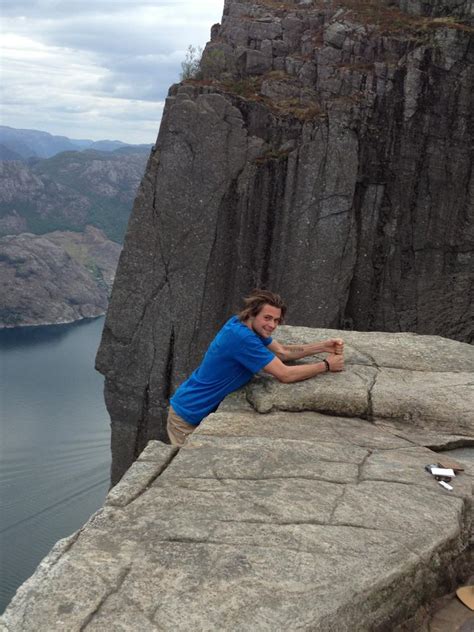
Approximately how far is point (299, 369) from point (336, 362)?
1.28ft

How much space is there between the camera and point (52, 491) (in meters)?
32.0

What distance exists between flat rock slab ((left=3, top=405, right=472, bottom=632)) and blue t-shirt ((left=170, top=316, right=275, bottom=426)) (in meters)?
0.90

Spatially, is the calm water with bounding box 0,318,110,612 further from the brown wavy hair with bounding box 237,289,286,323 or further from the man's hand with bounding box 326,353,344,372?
the brown wavy hair with bounding box 237,289,286,323

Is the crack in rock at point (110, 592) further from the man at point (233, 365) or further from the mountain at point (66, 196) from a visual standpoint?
the mountain at point (66, 196)

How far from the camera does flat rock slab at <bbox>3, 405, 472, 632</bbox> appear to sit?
257 centimetres

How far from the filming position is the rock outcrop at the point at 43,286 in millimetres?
→ 76562

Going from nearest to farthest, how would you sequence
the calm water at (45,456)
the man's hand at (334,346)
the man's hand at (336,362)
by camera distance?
the man's hand at (336,362), the man's hand at (334,346), the calm water at (45,456)

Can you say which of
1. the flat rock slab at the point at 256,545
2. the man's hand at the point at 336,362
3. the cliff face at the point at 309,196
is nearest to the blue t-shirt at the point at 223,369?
the man's hand at the point at 336,362

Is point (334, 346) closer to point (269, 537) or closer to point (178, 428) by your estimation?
point (178, 428)

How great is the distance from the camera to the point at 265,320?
201 inches

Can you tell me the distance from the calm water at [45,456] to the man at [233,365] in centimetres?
2092

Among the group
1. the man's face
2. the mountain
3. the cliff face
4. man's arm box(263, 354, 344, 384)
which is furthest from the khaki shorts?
the mountain

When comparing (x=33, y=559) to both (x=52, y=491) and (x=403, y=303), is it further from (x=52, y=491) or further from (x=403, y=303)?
(x=403, y=303)

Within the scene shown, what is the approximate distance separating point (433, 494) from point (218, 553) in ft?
4.26
